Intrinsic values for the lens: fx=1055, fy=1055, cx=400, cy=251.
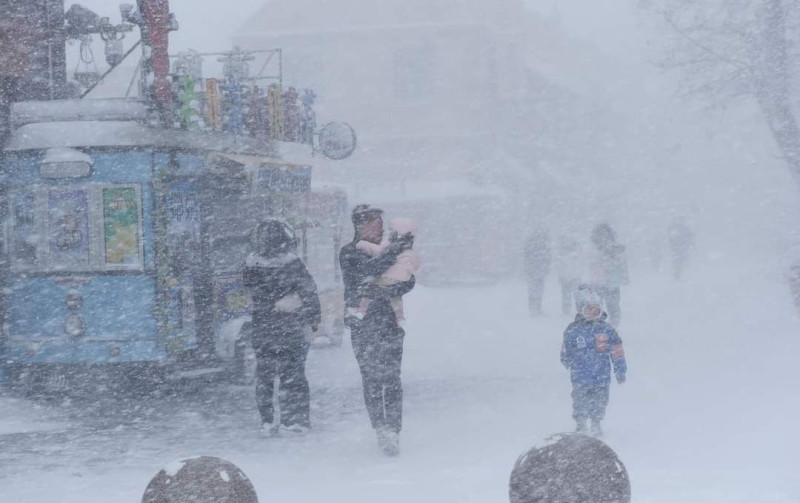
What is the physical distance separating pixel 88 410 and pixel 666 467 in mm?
5800

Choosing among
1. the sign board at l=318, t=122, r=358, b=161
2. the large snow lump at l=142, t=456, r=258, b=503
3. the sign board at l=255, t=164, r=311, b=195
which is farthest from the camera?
the sign board at l=318, t=122, r=358, b=161

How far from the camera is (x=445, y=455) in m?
7.89

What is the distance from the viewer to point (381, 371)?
7.75 meters

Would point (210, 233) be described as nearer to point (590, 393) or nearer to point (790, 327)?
point (590, 393)

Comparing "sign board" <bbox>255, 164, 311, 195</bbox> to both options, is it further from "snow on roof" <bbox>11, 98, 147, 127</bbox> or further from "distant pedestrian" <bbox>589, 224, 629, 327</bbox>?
"distant pedestrian" <bbox>589, 224, 629, 327</bbox>

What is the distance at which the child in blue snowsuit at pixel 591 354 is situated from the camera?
813cm

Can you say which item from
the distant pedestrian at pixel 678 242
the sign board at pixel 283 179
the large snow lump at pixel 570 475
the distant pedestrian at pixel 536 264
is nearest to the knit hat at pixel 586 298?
the large snow lump at pixel 570 475

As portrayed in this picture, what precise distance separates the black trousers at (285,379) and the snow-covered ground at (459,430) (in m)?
0.24

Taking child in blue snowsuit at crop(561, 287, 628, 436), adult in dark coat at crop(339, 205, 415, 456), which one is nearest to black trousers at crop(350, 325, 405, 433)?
adult in dark coat at crop(339, 205, 415, 456)

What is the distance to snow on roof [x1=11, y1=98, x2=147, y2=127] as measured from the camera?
34.2ft

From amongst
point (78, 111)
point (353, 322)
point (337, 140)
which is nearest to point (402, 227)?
point (353, 322)

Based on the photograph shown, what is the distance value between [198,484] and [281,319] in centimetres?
429

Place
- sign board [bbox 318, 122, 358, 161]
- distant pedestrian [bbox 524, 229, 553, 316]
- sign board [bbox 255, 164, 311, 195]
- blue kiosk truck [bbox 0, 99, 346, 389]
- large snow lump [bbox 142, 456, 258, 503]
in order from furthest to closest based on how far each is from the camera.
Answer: distant pedestrian [bbox 524, 229, 553, 316] < sign board [bbox 318, 122, 358, 161] < sign board [bbox 255, 164, 311, 195] < blue kiosk truck [bbox 0, 99, 346, 389] < large snow lump [bbox 142, 456, 258, 503]

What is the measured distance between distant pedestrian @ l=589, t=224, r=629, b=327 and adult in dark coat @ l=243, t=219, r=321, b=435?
689cm
